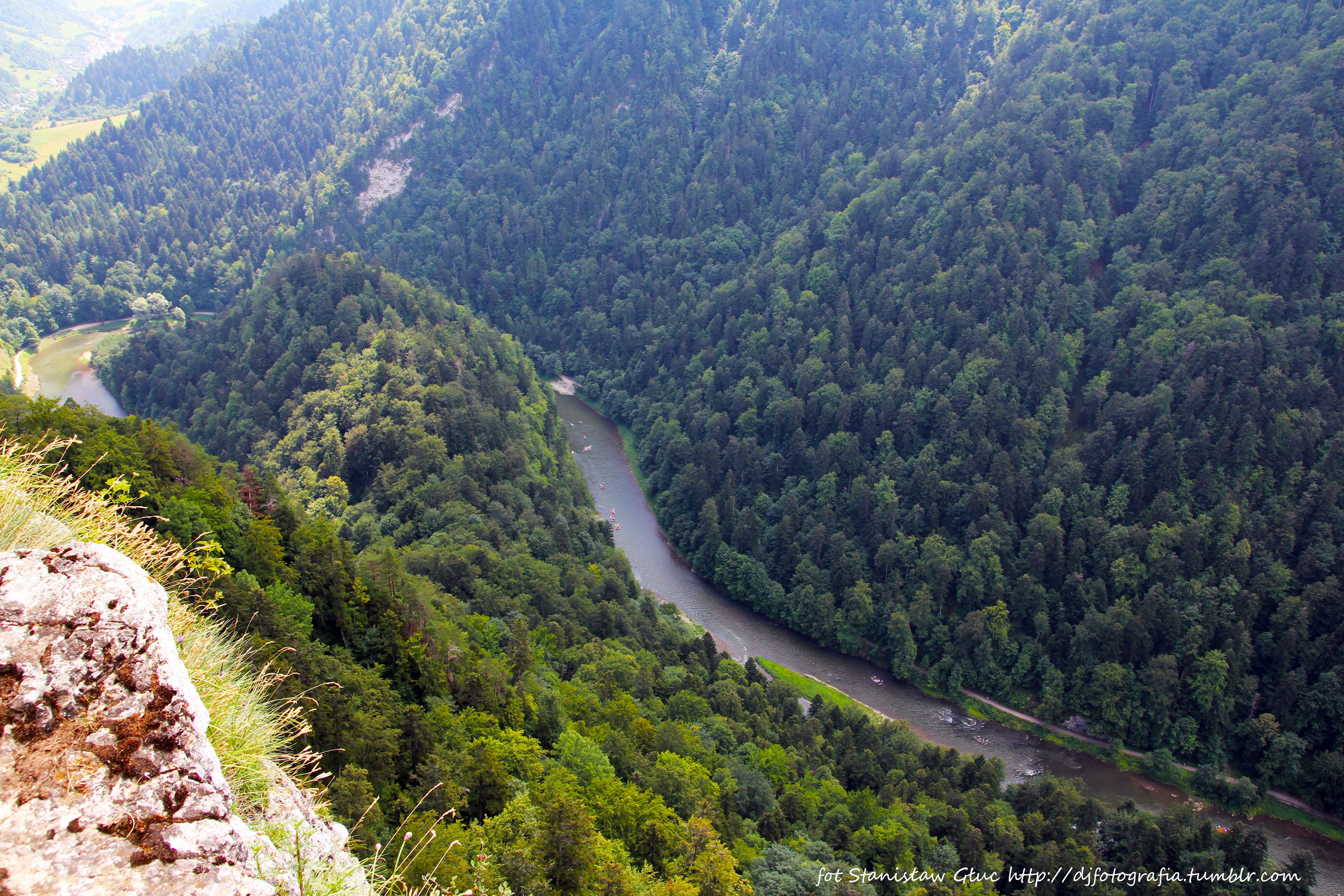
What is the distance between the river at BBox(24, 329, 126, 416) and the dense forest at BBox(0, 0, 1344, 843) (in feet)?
21.0

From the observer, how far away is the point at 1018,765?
77875mm

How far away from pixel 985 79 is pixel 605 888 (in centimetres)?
15660

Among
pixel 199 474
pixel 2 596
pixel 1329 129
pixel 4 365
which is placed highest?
pixel 1329 129

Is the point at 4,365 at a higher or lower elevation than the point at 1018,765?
lower

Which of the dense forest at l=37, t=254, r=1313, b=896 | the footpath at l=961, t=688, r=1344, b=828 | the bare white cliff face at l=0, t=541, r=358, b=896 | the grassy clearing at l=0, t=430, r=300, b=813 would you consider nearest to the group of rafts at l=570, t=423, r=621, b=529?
the dense forest at l=37, t=254, r=1313, b=896

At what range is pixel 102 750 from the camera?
8.27 meters

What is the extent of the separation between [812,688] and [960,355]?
49.0 metres

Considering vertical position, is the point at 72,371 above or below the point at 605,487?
below

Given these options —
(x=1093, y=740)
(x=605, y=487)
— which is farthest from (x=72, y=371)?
(x=1093, y=740)

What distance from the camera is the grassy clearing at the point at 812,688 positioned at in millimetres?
83375

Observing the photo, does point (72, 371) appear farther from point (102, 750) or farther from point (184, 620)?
point (102, 750)

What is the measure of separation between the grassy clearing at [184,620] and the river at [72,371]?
5233 inches

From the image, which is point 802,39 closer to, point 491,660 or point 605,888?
point 491,660

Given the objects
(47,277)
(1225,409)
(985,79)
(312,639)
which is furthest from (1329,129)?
(47,277)
